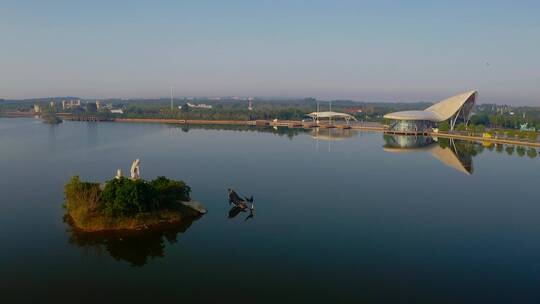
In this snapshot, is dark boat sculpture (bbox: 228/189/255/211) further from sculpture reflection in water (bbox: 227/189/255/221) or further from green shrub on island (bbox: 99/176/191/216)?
green shrub on island (bbox: 99/176/191/216)

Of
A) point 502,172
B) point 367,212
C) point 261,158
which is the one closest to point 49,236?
point 367,212

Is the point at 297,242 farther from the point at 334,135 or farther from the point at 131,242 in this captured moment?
the point at 334,135

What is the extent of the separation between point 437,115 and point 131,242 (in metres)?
40.8

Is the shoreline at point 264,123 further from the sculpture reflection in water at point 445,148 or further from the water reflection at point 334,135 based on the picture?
the water reflection at point 334,135

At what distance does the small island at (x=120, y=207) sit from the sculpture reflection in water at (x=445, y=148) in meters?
16.4

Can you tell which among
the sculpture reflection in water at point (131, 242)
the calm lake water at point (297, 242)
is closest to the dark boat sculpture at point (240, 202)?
the calm lake water at point (297, 242)

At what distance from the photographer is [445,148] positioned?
32812 mm

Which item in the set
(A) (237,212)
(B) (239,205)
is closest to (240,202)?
(B) (239,205)

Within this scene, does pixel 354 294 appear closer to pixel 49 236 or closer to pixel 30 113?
pixel 49 236

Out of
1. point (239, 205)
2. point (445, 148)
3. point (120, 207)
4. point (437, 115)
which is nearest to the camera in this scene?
point (120, 207)

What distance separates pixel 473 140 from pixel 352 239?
31400mm

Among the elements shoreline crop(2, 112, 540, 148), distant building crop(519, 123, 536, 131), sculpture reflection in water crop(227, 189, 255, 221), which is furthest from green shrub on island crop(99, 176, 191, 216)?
distant building crop(519, 123, 536, 131)

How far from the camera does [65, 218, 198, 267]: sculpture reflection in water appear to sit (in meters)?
10.7

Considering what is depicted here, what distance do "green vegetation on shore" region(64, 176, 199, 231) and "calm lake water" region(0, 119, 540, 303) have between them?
573 mm
